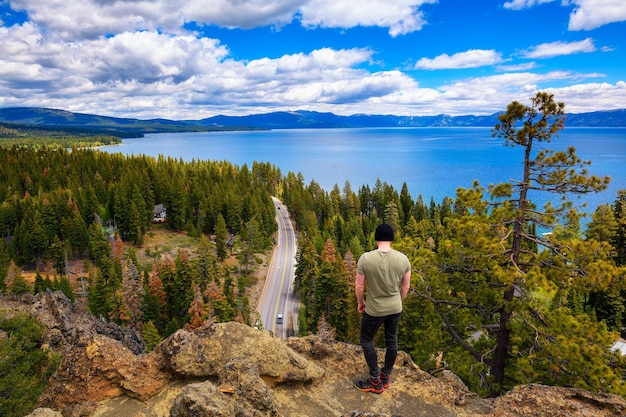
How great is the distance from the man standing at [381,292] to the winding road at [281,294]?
35657mm

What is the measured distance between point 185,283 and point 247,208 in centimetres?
3539

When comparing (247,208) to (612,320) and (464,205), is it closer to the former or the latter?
(612,320)

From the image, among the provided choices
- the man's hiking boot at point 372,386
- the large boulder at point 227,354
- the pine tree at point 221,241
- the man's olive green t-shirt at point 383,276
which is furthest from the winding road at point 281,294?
the man's olive green t-shirt at point 383,276

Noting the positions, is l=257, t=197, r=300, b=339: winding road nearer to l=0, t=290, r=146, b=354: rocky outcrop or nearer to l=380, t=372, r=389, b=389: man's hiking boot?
l=0, t=290, r=146, b=354: rocky outcrop

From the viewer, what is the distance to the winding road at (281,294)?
48375mm

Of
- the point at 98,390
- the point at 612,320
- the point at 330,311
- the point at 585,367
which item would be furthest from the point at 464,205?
the point at 612,320

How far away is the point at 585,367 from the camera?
10766 millimetres

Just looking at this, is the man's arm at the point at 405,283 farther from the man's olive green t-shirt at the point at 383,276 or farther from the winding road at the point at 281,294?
the winding road at the point at 281,294

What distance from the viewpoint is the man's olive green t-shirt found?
22.9 ft

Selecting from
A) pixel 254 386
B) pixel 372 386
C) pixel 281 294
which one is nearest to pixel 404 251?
pixel 372 386

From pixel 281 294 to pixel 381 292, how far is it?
5205cm

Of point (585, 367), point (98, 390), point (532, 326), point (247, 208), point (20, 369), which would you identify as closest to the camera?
point (98, 390)

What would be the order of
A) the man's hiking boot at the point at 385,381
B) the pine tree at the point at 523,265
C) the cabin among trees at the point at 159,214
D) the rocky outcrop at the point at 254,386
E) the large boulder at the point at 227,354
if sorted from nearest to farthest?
the rocky outcrop at the point at 254,386 < the large boulder at the point at 227,354 < the man's hiking boot at the point at 385,381 < the pine tree at the point at 523,265 < the cabin among trees at the point at 159,214

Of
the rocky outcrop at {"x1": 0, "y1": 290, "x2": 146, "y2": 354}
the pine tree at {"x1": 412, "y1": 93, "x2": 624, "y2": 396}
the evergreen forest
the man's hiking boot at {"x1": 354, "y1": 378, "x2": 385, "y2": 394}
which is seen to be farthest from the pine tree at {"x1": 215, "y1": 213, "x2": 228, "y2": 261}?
the man's hiking boot at {"x1": 354, "y1": 378, "x2": 385, "y2": 394}
